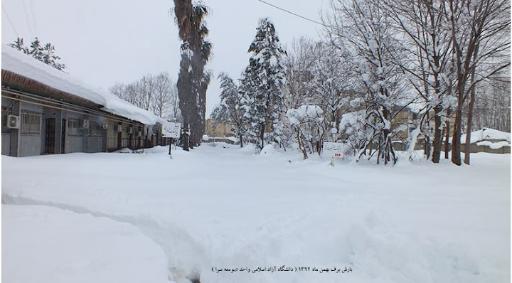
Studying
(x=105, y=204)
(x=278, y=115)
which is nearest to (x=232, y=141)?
(x=278, y=115)

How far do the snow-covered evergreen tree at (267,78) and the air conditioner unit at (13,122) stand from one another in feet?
47.2

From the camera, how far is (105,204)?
405 cm

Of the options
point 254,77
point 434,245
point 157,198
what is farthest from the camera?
point 254,77

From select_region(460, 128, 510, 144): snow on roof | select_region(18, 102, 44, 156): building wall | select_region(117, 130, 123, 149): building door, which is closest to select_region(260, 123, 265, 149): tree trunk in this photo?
select_region(117, 130, 123, 149): building door

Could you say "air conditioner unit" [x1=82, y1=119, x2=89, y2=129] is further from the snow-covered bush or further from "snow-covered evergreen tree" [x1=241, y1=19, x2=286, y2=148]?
"snow-covered evergreen tree" [x1=241, y1=19, x2=286, y2=148]

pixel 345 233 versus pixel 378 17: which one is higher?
pixel 378 17

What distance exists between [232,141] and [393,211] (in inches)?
1278

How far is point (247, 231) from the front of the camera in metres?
3.62

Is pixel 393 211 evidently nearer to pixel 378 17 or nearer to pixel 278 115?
pixel 378 17

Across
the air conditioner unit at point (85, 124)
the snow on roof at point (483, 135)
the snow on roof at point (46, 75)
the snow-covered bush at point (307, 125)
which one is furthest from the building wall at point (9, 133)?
the snow on roof at point (483, 135)

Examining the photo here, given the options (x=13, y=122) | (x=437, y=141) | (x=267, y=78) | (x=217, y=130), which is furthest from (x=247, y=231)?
(x=217, y=130)

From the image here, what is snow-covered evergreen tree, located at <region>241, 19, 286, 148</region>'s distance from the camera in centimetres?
2034

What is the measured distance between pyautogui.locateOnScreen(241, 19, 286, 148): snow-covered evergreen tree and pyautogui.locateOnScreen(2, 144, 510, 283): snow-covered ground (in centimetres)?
1557

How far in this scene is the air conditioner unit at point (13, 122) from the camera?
7211 millimetres
